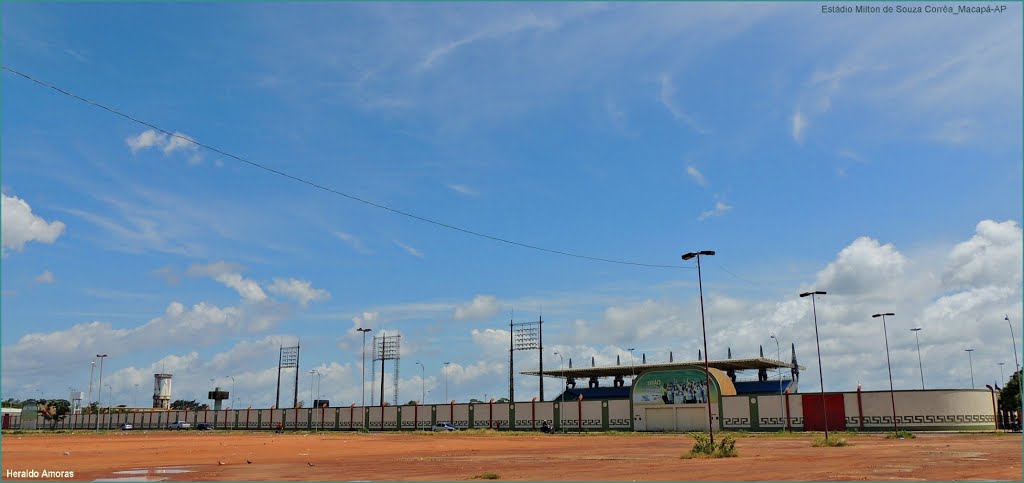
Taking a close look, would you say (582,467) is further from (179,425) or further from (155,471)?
(179,425)

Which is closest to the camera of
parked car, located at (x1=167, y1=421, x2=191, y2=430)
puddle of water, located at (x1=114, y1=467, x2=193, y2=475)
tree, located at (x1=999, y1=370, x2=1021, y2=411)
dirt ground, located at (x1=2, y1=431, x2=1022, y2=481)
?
dirt ground, located at (x1=2, y1=431, x2=1022, y2=481)

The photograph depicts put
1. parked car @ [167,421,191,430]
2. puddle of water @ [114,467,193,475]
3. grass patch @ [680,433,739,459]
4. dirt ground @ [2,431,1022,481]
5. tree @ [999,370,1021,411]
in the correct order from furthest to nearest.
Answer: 1. parked car @ [167,421,191,430]
2. tree @ [999,370,1021,411]
3. grass patch @ [680,433,739,459]
4. puddle of water @ [114,467,193,475]
5. dirt ground @ [2,431,1022,481]

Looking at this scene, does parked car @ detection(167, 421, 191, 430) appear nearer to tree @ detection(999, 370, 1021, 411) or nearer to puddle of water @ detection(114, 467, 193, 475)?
puddle of water @ detection(114, 467, 193, 475)

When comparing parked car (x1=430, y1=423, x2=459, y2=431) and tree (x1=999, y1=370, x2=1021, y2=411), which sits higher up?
tree (x1=999, y1=370, x2=1021, y2=411)

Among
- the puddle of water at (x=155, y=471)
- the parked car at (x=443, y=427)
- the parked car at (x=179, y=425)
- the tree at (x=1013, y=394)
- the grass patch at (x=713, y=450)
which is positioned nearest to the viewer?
A: the puddle of water at (x=155, y=471)

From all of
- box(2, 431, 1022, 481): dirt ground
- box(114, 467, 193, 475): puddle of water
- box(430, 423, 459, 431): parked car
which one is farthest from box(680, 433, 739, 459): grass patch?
box(430, 423, 459, 431): parked car

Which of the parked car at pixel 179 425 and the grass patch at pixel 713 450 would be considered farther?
the parked car at pixel 179 425

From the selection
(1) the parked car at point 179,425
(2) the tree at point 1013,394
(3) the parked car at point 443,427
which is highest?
(2) the tree at point 1013,394

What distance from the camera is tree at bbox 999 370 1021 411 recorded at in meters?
103

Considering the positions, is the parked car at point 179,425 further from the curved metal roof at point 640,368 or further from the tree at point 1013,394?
the tree at point 1013,394

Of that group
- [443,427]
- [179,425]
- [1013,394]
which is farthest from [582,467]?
[179,425]

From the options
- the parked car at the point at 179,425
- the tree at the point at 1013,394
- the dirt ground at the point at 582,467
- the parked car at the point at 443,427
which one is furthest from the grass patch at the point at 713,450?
the parked car at the point at 179,425

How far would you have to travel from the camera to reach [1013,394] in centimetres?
10556

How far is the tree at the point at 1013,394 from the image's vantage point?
103125 millimetres
